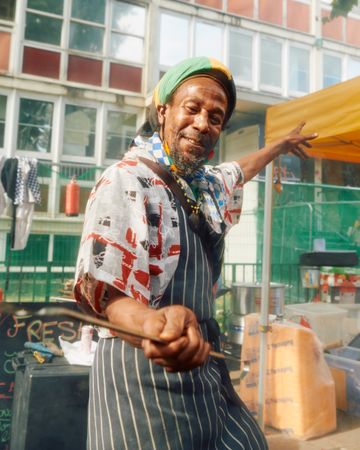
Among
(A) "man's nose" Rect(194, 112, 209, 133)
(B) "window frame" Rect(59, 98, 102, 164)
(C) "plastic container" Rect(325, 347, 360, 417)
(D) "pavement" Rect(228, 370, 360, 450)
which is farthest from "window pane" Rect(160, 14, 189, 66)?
(A) "man's nose" Rect(194, 112, 209, 133)

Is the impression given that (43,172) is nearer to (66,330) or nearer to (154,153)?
(66,330)

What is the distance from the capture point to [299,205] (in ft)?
24.5

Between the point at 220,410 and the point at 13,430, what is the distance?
6.69 feet

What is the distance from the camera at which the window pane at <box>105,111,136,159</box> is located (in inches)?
497

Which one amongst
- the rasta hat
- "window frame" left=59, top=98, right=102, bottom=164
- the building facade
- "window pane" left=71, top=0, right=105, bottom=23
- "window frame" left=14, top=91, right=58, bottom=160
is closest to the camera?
the rasta hat

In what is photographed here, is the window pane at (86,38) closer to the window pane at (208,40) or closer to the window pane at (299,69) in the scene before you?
the window pane at (208,40)

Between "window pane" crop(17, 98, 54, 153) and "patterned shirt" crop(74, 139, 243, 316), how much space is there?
440 inches

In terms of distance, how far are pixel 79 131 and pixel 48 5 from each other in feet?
12.0

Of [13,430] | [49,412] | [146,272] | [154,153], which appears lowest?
[13,430]

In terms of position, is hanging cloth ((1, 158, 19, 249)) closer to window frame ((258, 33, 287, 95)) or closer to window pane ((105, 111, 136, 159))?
window pane ((105, 111, 136, 159))

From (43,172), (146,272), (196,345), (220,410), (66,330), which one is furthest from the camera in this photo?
(43,172)

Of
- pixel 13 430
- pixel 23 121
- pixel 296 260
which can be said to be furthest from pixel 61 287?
pixel 23 121

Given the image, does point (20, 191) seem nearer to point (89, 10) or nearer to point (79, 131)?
point (79, 131)

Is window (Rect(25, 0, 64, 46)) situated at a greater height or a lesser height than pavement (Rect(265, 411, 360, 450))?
greater
